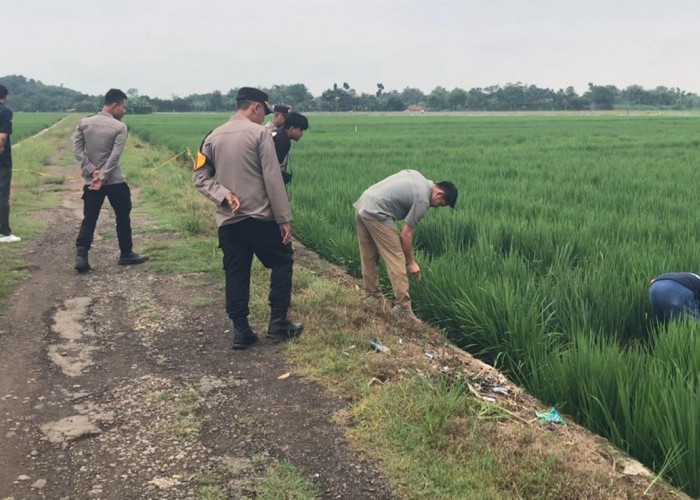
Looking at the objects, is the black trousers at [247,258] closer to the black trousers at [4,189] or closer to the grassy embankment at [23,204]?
the grassy embankment at [23,204]

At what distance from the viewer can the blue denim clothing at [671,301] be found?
3.59 m

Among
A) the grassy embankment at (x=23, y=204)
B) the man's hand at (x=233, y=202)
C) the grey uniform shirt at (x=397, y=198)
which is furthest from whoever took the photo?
the grassy embankment at (x=23, y=204)

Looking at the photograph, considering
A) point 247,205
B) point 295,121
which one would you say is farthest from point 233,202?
point 295,121

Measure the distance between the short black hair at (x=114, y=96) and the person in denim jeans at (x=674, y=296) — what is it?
4856mm

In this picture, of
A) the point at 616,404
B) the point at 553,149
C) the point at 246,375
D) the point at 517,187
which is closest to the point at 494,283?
the point at 616,404

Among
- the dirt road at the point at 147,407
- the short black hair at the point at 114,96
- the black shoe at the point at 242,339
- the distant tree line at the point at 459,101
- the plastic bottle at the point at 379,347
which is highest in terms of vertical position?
the distant tree line at the point at 459,101

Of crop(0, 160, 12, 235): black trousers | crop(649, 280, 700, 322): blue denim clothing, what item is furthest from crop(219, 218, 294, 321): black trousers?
crop(0, 160, 12, 235): black trousers

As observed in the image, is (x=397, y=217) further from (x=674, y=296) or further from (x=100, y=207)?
(x=100, y=207)

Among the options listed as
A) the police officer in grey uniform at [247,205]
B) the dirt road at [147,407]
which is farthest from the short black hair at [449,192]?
the dirt road at [147,407]

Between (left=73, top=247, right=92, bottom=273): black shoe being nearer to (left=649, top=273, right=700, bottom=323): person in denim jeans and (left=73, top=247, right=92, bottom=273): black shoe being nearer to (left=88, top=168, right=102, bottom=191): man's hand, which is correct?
(left=88, top=168, right=102, bottom=191): man's hand

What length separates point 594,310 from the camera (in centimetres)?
399

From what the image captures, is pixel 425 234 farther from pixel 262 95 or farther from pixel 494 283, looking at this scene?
pixel 262 95

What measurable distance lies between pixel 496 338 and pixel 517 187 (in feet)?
18.8

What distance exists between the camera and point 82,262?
234 inches
